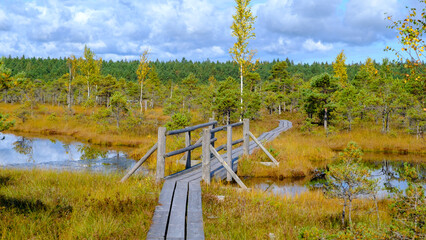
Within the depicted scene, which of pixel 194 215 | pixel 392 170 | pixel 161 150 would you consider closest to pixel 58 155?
pixel 161 150

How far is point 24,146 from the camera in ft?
68.3

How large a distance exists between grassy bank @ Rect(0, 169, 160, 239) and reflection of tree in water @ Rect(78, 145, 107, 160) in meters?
8.88

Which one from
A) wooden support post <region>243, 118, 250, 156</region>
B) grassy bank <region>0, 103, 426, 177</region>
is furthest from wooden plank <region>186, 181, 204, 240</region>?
wooden support post <region>243, 118, 250, 156</region>

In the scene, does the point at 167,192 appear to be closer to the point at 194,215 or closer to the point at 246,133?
the point at 194,215

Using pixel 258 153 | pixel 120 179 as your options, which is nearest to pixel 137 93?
pixel 258 153

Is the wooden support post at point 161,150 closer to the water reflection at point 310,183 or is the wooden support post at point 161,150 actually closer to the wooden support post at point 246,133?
the water reflection at point 310,183

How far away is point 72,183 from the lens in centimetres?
768

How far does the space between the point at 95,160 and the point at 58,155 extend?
11.2ft

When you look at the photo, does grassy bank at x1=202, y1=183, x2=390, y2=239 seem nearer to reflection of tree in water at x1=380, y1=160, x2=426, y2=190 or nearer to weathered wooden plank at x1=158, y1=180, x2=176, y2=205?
weathered wooden plank at x1=158, y1=180, x2=176, y2=205

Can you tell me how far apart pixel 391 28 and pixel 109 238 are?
28.3ft

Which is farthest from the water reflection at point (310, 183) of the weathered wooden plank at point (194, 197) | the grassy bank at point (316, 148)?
the weathered wooden plank at point (194, 197)

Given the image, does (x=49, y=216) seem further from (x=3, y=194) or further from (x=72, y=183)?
(x=72, y=183)

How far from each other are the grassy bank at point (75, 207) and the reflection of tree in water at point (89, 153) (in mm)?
8879

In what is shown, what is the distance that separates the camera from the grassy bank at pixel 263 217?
496cm
